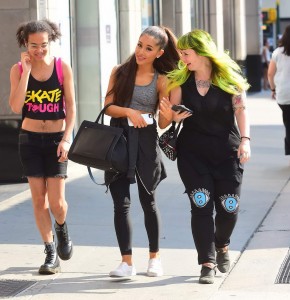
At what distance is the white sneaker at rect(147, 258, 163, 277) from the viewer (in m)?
7.11

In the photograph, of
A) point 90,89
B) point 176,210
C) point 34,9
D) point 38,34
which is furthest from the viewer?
point 90,89

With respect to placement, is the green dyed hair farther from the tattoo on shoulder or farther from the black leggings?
the black leggings

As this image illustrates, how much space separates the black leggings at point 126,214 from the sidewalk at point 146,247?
257mm

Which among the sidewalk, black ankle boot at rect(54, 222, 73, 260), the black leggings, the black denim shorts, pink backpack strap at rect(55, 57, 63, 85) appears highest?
pink backpack strap at rect(55, 57, 63, 85)

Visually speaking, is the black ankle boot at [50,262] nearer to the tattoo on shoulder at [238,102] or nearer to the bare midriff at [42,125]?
the bare midriff at [42,125]

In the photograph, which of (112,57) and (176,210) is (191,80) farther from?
(112,57)

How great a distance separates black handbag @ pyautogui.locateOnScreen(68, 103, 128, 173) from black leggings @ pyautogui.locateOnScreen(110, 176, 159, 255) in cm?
17

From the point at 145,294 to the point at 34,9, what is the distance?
5462 mm

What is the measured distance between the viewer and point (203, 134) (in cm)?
687

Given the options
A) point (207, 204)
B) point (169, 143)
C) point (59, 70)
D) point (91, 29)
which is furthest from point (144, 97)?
point (91, 29)

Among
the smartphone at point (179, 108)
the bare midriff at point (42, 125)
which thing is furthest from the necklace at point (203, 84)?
the bare midriff at point (42, 125)

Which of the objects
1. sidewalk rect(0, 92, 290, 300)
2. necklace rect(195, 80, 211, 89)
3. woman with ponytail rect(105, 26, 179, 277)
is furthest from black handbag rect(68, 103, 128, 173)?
sidewalk rect(0, 92, 290, 300)

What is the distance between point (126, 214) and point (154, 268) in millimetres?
421

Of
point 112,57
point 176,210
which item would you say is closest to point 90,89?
point 112,57
